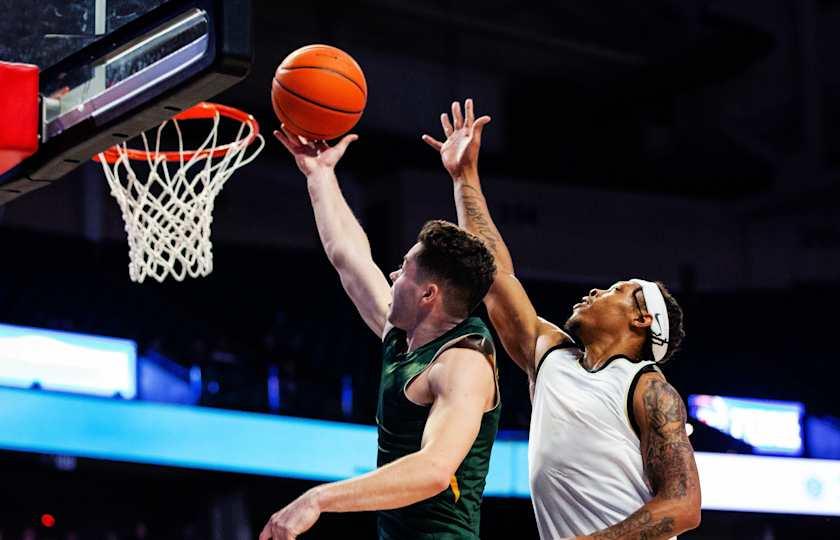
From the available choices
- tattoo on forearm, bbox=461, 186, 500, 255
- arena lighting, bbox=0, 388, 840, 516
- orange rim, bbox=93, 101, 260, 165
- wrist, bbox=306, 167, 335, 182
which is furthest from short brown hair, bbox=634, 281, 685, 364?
arena lighting, bbox=0, 388, 840, 516

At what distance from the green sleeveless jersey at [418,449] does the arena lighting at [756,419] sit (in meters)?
6.51

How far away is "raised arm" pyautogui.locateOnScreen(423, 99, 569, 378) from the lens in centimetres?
390

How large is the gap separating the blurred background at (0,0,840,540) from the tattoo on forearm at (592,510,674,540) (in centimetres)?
473

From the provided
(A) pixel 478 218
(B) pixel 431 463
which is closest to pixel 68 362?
(A) pixel 478 218

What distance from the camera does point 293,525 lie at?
2.40 meters

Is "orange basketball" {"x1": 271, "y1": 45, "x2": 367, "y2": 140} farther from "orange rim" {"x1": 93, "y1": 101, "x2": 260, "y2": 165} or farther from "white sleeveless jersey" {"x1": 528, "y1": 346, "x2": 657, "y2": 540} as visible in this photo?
"white sleeveless jersey" {"x1": 528, "y1": 346, "x2": 657, "y2": 540}

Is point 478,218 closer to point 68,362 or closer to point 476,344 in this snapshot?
point 476,344

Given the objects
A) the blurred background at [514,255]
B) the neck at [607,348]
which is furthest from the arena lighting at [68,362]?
the neck at [607,348]

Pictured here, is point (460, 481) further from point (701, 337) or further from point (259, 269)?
point (701, 337)

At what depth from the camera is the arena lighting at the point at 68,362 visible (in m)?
7.57

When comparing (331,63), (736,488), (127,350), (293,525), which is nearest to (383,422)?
(293,525)

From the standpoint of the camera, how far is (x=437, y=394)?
9.50ft

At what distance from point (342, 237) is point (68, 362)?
4489 mm

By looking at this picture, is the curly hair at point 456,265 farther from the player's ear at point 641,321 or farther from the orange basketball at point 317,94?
the orange basketball at point 317,94
